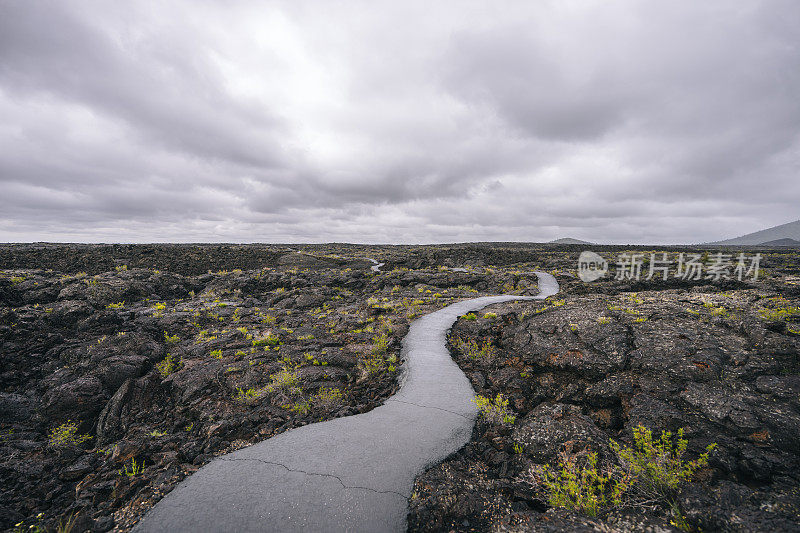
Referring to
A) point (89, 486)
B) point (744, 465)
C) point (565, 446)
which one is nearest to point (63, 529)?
point (89, 486)

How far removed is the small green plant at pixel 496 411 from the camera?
293 inches

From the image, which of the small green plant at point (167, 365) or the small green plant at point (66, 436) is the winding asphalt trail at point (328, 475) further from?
the small green plant at point (167, 365)

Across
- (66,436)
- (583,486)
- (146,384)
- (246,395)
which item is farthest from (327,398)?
(66,436)

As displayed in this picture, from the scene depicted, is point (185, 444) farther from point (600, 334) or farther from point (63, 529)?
point (600, 334)

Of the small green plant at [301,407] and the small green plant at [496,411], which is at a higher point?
the small green plant at [496,411]

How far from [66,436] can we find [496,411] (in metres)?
12.4

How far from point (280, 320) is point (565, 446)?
1676 centimetres

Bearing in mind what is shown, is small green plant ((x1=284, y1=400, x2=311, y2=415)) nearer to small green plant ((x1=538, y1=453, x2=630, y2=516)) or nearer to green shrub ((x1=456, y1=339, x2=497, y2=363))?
small green plant ((x1=538, y1=453, x2=630, y2=516))

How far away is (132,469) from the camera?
21.3 ft

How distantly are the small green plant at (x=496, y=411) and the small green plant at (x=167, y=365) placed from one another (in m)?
11.9

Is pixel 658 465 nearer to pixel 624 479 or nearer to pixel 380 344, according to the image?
pixel 624 479

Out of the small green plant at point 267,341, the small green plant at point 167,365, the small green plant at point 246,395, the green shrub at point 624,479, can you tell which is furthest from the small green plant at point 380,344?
the small green plant at point 167,365

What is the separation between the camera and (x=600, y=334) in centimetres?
1028

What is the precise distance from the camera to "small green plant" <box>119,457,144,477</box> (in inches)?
249
